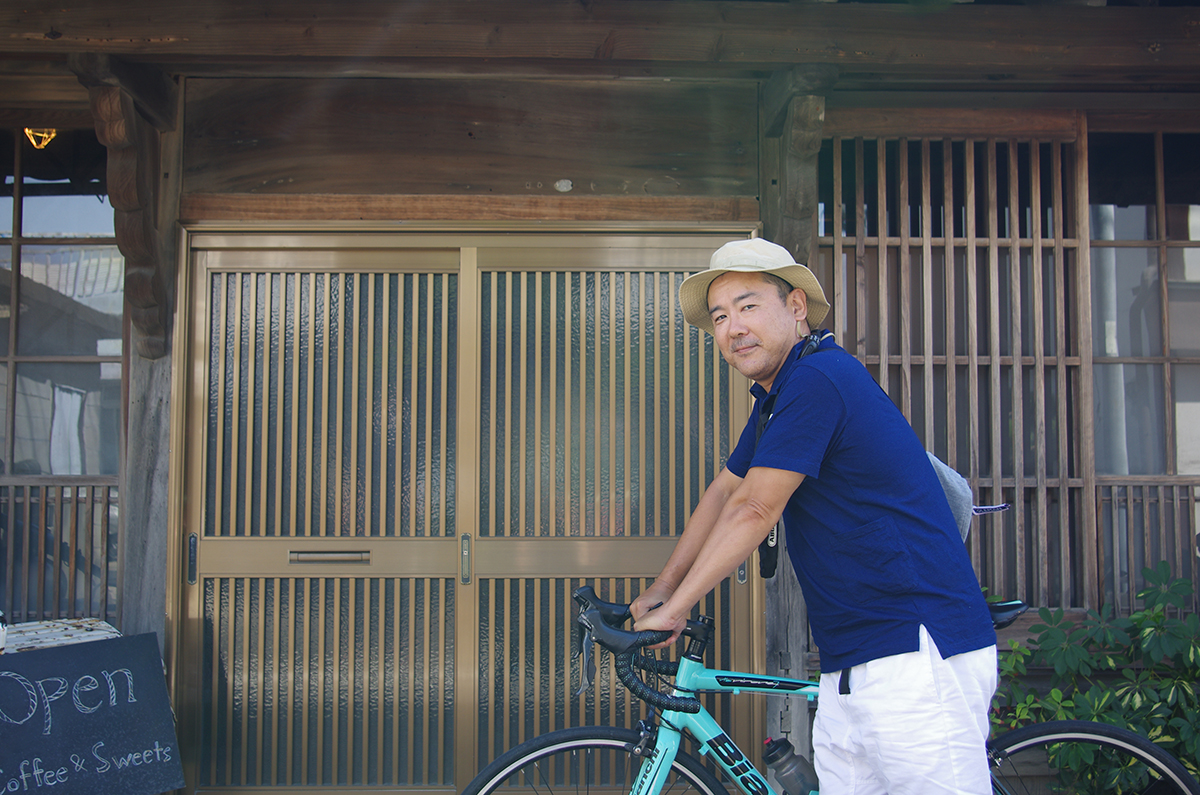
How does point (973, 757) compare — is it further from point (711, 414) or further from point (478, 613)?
point (478, 613)

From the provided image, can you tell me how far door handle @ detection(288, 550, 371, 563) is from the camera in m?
3.38

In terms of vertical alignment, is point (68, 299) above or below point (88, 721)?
above

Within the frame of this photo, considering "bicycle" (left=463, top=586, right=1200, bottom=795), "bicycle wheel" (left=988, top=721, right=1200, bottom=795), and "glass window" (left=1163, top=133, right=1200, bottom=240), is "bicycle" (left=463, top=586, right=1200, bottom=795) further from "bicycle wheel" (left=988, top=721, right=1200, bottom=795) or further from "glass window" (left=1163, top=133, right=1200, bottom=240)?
"glass window" (left=1163, top=133, right=1200, bottom=240)

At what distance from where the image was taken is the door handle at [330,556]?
338 centimetres

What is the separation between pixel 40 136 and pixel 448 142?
6.36 ft

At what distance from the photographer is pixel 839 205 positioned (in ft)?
11.5

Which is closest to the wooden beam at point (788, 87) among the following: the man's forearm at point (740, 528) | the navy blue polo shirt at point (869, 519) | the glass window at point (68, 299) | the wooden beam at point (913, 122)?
the wooden beam at point (913, 122)

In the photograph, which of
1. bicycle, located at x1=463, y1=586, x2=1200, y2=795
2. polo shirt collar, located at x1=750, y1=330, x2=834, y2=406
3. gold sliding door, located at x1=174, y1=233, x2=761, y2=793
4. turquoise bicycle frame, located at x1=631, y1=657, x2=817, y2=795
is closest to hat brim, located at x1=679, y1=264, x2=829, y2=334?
polo shirt collar, located at x1=750, y1=330, x2=834, y2=406

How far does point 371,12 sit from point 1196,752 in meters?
4.27

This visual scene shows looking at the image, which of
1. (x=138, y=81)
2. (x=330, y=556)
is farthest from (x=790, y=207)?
(x=138, y=81)

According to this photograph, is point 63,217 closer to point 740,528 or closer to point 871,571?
point 740,528

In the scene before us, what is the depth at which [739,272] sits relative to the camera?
2.07m

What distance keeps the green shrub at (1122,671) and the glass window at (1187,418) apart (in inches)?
23.5

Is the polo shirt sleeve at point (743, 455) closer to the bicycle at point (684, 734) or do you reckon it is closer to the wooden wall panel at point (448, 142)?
the bicycle at point (684, 734)
